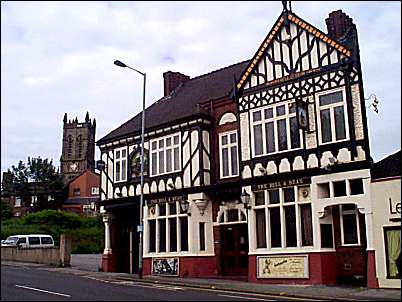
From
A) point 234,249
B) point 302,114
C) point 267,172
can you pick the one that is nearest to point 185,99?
point 267,172

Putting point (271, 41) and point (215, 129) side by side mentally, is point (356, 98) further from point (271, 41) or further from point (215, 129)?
point (215, 129)

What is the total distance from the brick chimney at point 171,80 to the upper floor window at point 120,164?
225 inches

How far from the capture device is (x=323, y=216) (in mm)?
23016

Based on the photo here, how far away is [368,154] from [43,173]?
194 ft

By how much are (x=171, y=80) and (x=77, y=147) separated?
81141mm

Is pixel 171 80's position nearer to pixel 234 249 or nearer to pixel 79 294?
pixel 234 249

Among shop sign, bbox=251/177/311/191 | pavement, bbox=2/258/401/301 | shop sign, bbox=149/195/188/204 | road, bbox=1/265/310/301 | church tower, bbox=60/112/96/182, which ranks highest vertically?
church tower, bbox=60/112/96/182

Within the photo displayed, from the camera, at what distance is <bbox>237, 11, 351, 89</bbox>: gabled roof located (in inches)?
931

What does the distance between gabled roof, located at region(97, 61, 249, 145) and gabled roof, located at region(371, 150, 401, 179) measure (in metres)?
8.20

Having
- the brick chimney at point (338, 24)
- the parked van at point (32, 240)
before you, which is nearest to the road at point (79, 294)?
the brick chimney at point (338, 24)

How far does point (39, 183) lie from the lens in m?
73.6

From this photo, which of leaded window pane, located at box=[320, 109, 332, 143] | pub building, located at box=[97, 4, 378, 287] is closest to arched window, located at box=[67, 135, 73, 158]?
pub building, located at box=[97, 4, 378, 287]

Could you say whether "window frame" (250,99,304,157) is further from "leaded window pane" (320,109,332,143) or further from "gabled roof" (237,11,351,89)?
"gabled roof" (237,11,351,89)

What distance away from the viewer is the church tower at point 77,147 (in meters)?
111
